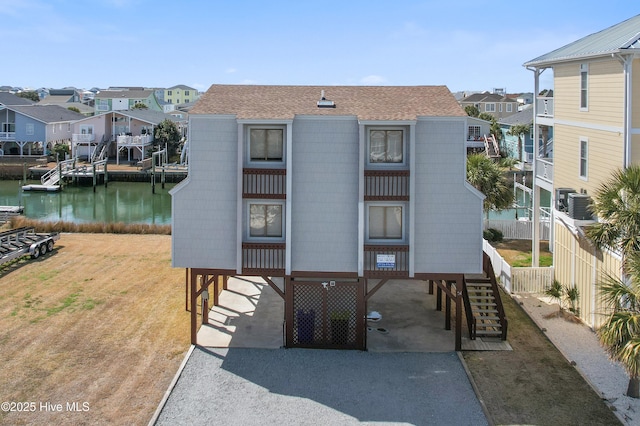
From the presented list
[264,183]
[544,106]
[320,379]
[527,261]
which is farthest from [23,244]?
[544,106]

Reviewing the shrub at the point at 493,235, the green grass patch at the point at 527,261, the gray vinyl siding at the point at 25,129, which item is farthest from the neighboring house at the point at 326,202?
the gray vinyl siding at the point at 25,129

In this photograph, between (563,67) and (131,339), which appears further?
(563,67)

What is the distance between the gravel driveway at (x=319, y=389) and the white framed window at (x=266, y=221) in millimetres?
3238

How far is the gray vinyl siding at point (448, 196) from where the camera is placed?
1711 cm

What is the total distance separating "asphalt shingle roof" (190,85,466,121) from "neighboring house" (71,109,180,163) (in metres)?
56.4

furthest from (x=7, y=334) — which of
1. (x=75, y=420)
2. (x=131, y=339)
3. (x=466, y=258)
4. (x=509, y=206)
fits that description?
(x=509, y=206)

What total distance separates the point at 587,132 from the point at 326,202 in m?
9.46

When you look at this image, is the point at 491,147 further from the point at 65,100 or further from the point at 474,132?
the point at 65,100

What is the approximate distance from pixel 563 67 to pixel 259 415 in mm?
16591

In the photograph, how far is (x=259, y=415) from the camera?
1355 cm

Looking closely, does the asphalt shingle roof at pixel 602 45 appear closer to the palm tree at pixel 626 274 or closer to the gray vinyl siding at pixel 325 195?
the palm tree at pixel 626 274

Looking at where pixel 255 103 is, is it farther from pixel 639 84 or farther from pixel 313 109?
pixel 639 84

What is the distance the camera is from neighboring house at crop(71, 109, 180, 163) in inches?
2908

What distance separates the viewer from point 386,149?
57.4 ft
